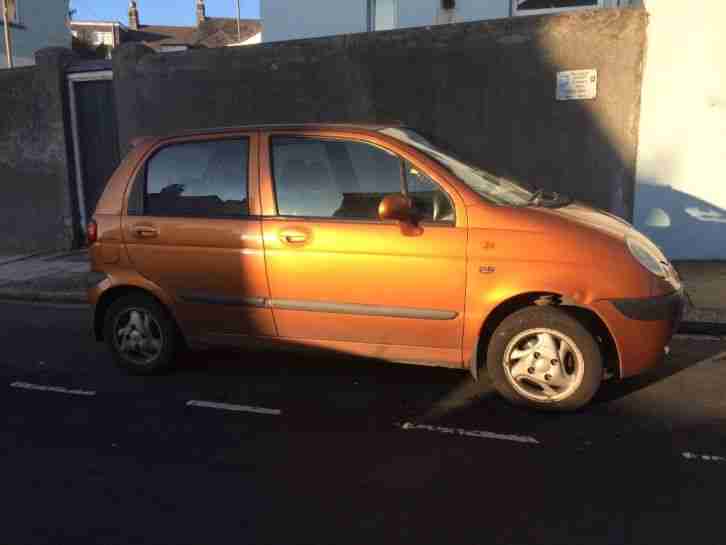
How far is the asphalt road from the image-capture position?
10.2 feet

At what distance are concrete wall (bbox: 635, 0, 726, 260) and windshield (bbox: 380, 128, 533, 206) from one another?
3608mm

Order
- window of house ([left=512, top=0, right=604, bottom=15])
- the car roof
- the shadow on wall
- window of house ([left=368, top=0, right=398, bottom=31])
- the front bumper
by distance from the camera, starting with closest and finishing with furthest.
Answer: the front bumper
the car roof
the shadow on wall
window of house ([left=512, top=0, right=604, bottom=15])
window of house ([left=368, top=0, right=398, bottom=31])

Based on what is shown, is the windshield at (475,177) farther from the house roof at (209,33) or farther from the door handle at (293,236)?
the house roof at (209,33)

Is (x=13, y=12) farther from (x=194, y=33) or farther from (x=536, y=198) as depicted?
(x=194, y=33)

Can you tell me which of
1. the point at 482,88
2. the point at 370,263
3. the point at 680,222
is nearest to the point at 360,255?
the point at 370,263

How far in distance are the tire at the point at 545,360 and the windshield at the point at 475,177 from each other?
2.57 ft

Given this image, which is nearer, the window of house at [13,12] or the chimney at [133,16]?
the window of house at [13,12]

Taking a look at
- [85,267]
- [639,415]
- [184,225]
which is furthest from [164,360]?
[85,267]

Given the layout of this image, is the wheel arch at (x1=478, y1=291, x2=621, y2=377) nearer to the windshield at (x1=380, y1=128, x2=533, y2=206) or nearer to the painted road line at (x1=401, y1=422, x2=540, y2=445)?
the painted road line at (x1=401, y1=422, x2=540, y2=445)

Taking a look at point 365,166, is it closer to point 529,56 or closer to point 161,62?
point 529,56

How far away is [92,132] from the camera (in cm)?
1105

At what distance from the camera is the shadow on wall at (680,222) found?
7.82 metres

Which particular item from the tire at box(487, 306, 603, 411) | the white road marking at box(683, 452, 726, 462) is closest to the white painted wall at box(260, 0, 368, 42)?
the tire at box(487, 306, 603, 411)

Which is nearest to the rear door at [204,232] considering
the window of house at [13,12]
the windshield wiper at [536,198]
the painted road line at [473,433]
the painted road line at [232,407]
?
the painted road line at [232,407]
